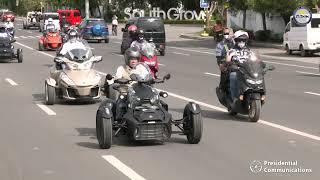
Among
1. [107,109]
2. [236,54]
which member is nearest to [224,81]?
[236,54]

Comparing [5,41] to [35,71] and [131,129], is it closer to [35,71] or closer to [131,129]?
[35,71]

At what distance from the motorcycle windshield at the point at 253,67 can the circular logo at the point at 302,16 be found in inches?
886

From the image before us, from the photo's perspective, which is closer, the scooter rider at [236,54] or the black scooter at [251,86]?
the black scooter at [251,86]

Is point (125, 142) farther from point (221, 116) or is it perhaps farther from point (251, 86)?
point (221, 116)

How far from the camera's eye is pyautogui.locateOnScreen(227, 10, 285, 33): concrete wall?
4794 centimetres

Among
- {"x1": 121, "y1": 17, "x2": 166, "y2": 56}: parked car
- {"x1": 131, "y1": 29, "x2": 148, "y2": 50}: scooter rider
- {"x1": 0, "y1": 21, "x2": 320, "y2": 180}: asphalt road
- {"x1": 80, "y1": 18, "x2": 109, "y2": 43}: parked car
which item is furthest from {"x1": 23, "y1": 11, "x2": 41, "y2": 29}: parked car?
{"x1": 131, "y1": 29, "x2": 148, "y2": 50}: scooter rider

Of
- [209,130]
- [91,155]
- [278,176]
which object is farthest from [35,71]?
[278,176]

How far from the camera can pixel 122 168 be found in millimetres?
8328

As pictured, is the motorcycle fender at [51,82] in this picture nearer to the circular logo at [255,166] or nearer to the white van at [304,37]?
the circular logo at [255,166]

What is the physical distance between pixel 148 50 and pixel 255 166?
7048mm

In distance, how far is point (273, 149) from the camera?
31.1ft

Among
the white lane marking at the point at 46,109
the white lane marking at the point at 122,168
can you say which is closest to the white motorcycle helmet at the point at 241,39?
the white lane marking at the point at 46,109

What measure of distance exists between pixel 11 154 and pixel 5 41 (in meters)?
18.7

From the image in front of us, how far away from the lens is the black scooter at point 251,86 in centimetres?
1187
